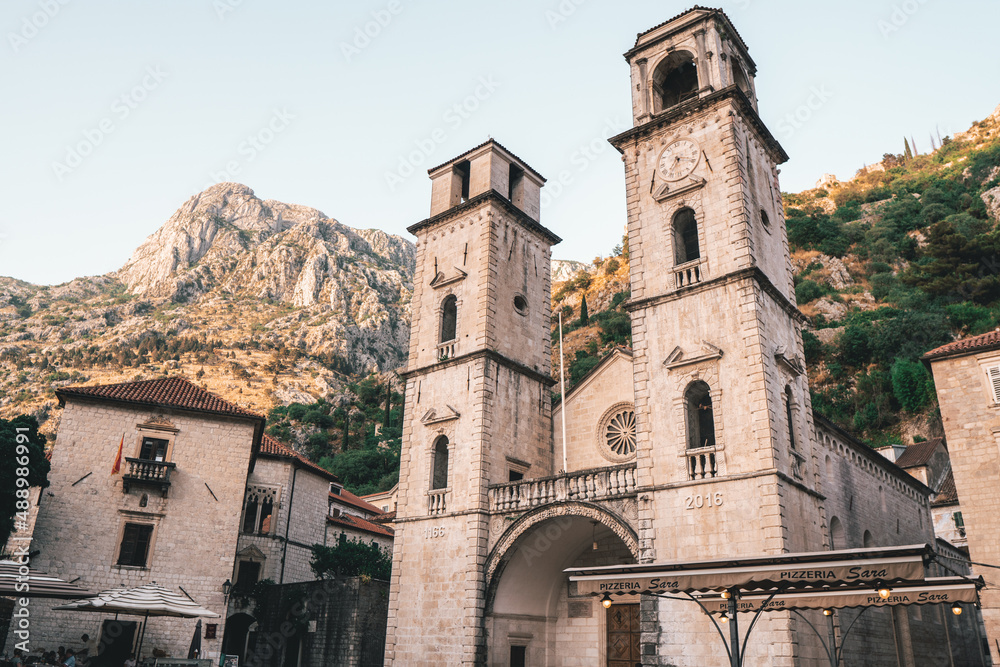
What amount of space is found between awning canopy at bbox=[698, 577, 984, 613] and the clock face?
42.0 feet

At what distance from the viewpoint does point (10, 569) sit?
44.6 ft

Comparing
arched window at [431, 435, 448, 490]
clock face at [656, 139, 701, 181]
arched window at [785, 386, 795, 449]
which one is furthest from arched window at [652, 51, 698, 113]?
arched window at [431, 435, 448, 490]

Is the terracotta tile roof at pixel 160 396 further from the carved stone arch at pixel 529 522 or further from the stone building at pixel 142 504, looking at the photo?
the carved stone arch at pixel 529 522

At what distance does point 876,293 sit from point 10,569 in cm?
6689

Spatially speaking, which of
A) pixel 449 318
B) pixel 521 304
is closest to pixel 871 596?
pixel 521 304

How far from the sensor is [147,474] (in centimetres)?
2466

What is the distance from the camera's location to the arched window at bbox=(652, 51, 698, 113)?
22953 mm

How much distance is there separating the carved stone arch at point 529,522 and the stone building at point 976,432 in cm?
963

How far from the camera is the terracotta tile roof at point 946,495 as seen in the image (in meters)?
38.9

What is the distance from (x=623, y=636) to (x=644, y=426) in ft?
23.9

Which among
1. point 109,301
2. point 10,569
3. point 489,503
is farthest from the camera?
point 109,301

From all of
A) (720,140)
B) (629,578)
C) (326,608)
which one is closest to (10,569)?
(629,578)

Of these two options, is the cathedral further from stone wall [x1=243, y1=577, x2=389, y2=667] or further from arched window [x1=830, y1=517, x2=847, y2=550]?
stone wall [x1=243, y1=577, x2=389, y2=667]

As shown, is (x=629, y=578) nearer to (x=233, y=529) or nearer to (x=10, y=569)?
(x=10, y=569)
